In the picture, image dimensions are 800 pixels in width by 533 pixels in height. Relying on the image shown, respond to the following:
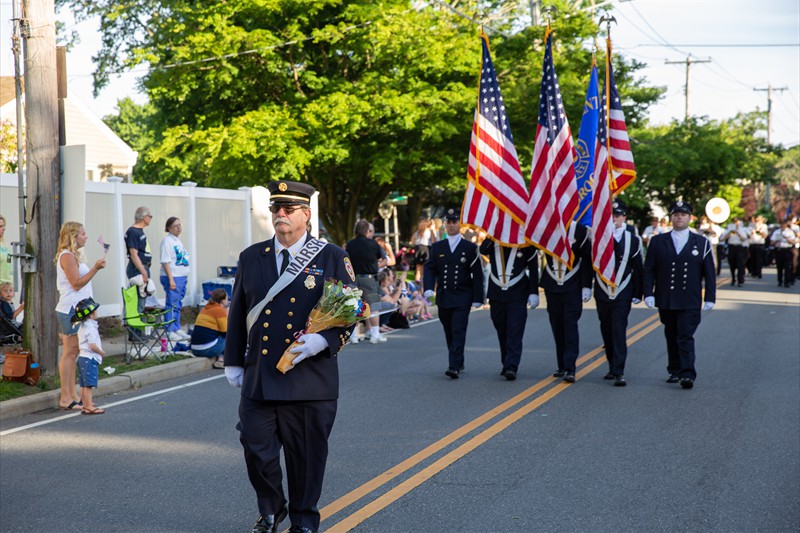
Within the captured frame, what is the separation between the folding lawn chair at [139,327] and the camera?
1260cm

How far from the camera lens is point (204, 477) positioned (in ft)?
22.9

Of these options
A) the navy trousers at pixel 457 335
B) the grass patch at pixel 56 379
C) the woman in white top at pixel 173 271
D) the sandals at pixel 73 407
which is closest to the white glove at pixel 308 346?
the sandals at pixel 73 407

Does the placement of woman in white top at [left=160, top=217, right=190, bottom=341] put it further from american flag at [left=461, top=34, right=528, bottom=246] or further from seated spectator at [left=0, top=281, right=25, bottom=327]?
american flag at [left=461, top=34, right=528, bottom=246]

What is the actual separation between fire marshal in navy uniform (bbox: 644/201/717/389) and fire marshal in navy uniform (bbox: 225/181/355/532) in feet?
20.4

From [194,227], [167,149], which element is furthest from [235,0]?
[194,227]

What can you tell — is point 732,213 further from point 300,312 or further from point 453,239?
point 300,312

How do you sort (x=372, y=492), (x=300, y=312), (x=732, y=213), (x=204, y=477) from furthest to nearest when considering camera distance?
(x=732, y=213) → (x=204, y=477) → (x=372, y=492) → (x=300, y=312)

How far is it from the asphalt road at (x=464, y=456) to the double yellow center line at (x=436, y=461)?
2 cm

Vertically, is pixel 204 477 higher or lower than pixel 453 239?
lower

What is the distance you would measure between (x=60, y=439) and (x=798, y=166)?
117 m

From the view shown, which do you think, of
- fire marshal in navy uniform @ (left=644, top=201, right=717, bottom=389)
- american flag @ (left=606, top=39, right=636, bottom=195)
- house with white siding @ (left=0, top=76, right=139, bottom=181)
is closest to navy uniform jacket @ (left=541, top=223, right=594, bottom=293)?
fire marshal in navy uniform @ (left=644, top=201, right=717, bottom=389)

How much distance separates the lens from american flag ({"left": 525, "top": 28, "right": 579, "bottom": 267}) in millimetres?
11594

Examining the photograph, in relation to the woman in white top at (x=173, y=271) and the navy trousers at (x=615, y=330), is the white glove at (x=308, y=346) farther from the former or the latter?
the woman in white top at (x=173, y=271)

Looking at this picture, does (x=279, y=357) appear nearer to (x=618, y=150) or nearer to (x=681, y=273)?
(x=681, y=273)
